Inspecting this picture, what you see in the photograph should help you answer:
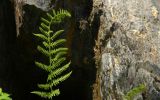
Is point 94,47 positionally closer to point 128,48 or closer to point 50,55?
→ point 128,48

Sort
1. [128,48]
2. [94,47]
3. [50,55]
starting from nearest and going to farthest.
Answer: [50,55]
[128,48]
[94,47]

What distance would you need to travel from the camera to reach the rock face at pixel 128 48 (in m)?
3.88

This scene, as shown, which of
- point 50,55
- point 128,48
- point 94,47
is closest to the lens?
point 50,55

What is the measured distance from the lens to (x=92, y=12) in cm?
489

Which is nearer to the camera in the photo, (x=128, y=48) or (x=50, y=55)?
(x=50, y=55)

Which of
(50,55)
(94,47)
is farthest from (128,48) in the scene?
(50,55)

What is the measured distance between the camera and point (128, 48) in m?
4.11

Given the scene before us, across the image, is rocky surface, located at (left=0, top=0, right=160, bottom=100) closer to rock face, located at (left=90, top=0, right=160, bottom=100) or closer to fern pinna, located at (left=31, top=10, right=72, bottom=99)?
rock face, located at (left=90, top=0, right=160, bottom=100)

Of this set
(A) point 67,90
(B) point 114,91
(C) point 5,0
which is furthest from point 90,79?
(C) point 5,0

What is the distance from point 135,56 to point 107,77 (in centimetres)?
41

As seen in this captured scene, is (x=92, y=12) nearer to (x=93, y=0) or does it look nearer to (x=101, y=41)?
(x=93, y=0)

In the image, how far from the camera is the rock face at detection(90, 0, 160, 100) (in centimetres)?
388

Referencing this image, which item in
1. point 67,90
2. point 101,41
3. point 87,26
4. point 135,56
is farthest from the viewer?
point 67,90

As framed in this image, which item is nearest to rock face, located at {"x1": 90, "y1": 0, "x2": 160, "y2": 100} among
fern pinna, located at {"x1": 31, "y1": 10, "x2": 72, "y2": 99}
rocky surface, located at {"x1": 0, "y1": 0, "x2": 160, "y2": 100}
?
rocky surface, located at {"x1": 0, "y1": 0, "x2": 160, "y2": 100}
